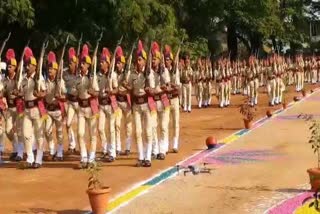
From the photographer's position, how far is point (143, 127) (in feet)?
39.1

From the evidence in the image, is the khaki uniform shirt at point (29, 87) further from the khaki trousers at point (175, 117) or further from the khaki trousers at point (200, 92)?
the khaki trousers at point (200, 92)

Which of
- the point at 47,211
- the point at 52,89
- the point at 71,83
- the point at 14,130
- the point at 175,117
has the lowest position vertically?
the point at 47,211

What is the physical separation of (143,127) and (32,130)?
210 centimetres

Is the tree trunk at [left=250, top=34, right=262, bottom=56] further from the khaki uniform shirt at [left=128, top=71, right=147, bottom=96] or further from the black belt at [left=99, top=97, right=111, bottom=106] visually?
the khaki uniform shirt at [left=128, top=71, right=147, bottom=96]

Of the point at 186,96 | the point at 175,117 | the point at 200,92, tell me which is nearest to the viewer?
the point at 175,117

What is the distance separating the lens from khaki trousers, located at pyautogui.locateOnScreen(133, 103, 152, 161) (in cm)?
1172

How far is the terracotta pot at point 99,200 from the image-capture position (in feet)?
26.6

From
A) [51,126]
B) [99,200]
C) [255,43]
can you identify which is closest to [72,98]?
[51,126]

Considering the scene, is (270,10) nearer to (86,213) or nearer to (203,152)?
(203,152)

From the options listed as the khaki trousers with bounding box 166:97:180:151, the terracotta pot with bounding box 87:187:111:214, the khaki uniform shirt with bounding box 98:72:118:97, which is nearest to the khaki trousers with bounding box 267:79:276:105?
the khaki trousers with bounding box 166:97:180:151

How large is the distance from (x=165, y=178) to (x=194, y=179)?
49cm

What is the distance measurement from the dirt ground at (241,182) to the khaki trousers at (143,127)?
118 cm

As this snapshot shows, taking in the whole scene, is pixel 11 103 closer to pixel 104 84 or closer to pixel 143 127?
pixel 104 84

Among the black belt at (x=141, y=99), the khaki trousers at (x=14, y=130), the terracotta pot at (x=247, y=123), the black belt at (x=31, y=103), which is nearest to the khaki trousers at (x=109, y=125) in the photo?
the black belt at (x=141, y=99)
